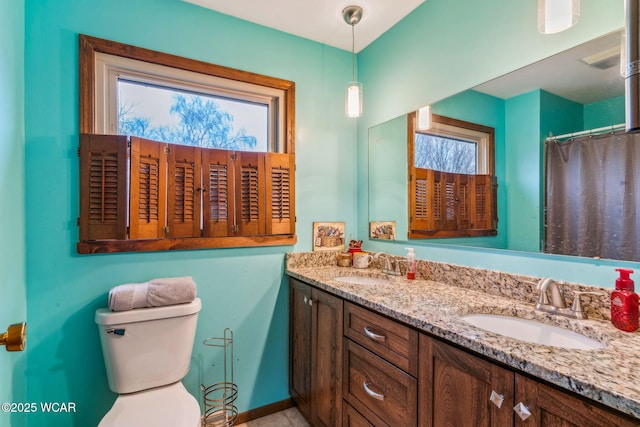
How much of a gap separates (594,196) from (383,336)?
0.93m

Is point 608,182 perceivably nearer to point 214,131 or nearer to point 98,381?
point 214,131

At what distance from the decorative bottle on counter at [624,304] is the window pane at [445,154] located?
73 cm

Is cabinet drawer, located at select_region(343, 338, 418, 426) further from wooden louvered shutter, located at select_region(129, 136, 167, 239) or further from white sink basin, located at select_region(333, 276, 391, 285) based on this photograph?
wooden louvered shutter, located at select_region(129, 136, 167, 239)

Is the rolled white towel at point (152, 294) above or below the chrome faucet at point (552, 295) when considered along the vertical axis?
below

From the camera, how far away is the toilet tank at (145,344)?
1.39 metres

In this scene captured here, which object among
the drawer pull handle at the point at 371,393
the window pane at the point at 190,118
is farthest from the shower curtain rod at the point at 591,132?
the window pane at the point at 190,118

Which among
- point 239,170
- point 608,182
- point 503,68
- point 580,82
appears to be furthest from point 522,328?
point 239,170

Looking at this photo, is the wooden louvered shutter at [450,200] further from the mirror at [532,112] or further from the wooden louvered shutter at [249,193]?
the wooden louvered shutter at [249,193]

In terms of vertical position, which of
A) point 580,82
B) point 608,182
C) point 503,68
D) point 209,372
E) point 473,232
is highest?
point 503,68

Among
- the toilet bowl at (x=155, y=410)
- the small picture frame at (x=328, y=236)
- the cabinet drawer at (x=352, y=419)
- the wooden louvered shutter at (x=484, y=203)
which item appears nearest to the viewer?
the toilet bowl at (x=155, y=410)

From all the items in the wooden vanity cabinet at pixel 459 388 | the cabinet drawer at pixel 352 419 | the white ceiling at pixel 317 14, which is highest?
the white ceiling at pixel 317 14

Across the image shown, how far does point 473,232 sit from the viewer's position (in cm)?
151

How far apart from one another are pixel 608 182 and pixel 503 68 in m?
0.67

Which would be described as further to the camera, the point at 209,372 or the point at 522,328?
the point at 209,372
